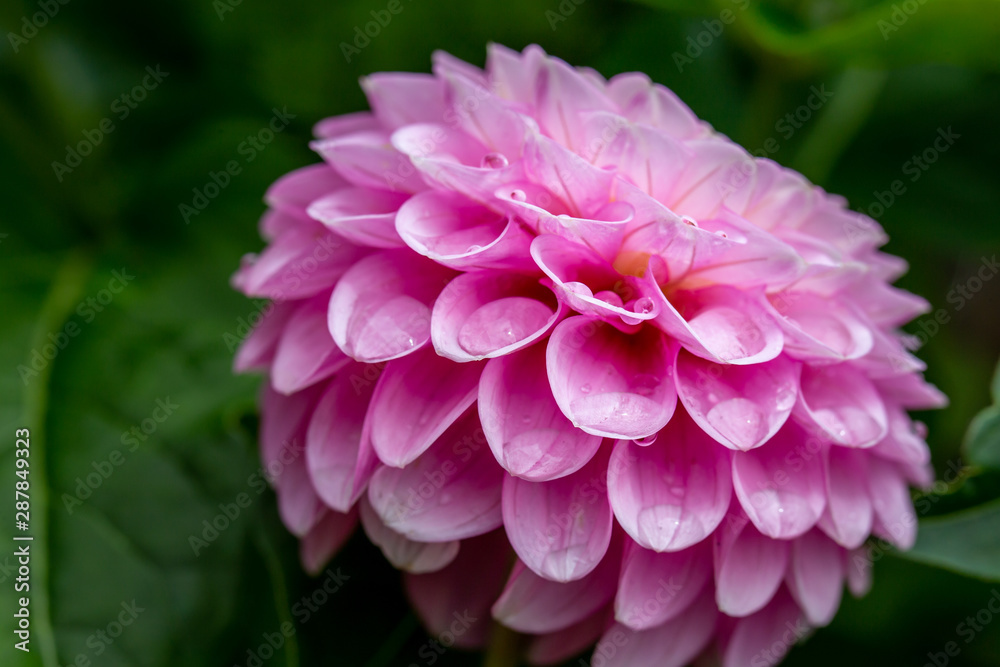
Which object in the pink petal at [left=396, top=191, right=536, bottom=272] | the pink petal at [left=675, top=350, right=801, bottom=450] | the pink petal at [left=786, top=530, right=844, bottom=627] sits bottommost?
the pink petal at [left=786, top=530, right=844, bottom=627]

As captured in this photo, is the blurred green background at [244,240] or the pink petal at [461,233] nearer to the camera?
the pink petal at [461,233]

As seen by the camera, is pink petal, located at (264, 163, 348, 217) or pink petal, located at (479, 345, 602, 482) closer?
pink petal, located at (479, 345, 602, 482)

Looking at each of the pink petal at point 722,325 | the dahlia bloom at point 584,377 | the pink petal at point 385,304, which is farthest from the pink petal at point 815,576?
the pink petal at point 385,304

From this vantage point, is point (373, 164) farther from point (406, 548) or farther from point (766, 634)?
point (766, 634)

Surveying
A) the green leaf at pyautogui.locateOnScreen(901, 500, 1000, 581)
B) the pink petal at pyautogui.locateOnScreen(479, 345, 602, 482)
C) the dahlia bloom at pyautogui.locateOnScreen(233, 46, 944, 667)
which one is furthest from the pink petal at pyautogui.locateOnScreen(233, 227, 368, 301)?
the green leaf at pyautogui.locateOnScreen(901, 500, 1000, 581)

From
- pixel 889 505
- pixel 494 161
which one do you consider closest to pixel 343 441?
pixel 494 161

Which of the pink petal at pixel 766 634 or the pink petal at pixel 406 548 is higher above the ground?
the pink petal at pixel 406 548

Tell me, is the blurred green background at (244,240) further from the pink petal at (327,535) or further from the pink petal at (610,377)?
the pink petal at (610,377)

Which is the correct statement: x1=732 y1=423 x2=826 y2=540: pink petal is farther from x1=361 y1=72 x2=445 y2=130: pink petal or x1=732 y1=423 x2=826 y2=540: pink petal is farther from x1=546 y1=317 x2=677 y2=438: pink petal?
x1=361 y1=72 x2=445 y2=130: pink petal
